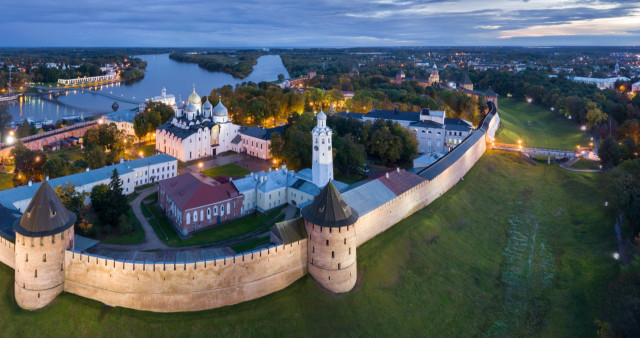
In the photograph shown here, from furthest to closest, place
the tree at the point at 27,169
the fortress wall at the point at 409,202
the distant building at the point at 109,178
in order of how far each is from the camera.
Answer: the tree at the point at 27,169 → the distant building at the point at 109,178 → the fortress wall at the point at 409,202

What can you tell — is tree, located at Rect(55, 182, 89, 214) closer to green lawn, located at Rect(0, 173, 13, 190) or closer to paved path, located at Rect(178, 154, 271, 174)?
green lawn, located at Rect(0, 173, 13, 190)

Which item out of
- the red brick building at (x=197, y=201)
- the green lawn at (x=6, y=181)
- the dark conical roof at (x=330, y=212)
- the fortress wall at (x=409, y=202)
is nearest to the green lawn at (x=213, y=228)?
the red brick building at (x=197, y=201)

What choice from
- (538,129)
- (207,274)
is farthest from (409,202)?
(538,129)

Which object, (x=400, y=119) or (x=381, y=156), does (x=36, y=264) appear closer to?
(x=381, y=156)

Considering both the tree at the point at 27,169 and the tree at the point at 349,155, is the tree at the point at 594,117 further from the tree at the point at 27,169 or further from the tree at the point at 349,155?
the tree at the point at 27,169

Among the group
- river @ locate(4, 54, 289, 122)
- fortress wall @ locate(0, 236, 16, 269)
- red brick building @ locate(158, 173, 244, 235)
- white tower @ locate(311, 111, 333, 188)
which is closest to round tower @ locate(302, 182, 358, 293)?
red brick building @ locate(158, 173, 244, 235)

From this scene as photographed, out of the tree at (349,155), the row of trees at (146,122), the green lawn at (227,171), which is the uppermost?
the row of trees at (146,122)

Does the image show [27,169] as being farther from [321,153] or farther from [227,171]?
[321,153]
